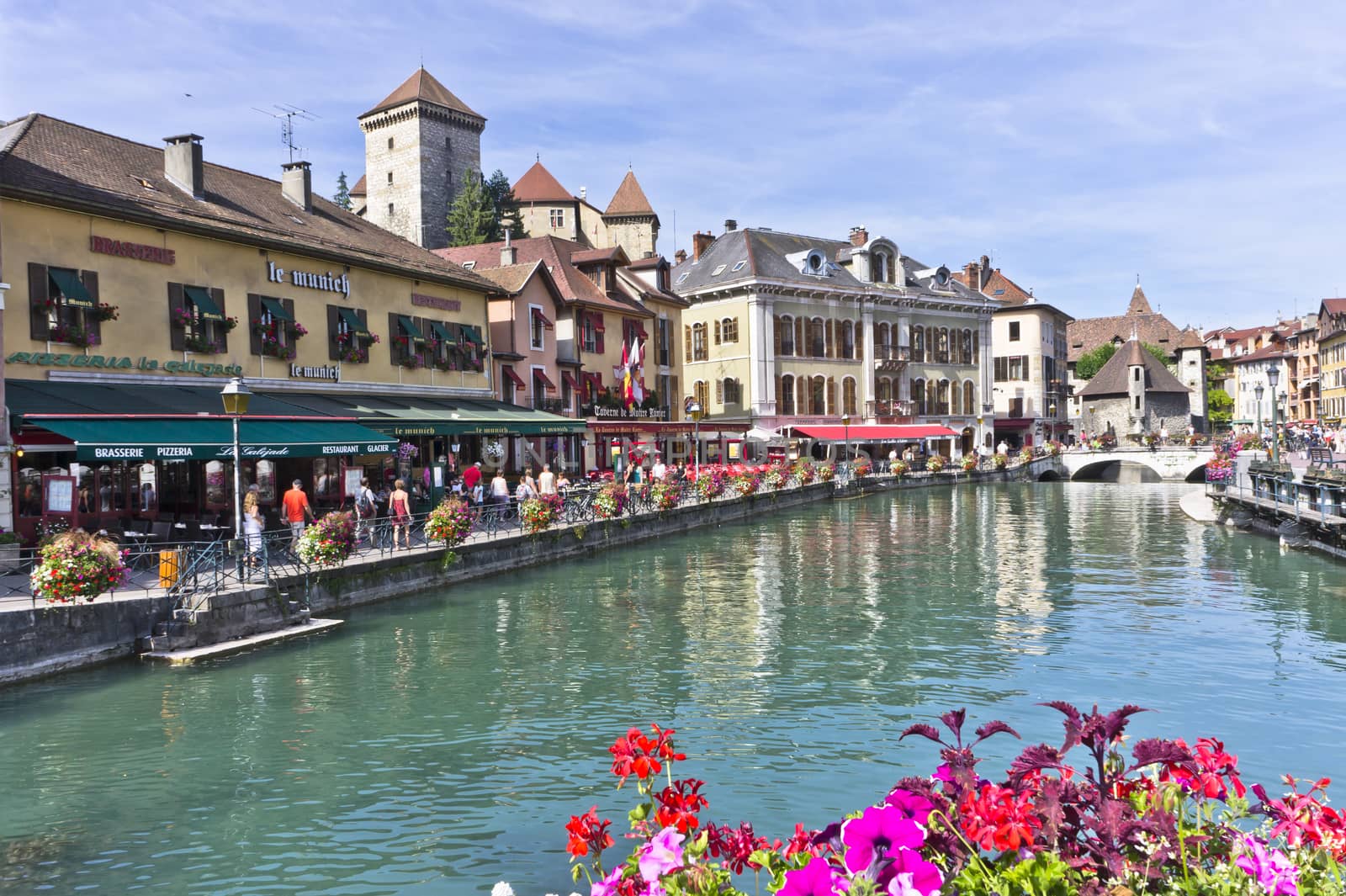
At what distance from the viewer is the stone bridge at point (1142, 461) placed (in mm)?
63781

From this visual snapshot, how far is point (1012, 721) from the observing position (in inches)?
444

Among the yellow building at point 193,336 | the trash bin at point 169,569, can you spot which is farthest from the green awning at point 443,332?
the trash bin at point 169,569

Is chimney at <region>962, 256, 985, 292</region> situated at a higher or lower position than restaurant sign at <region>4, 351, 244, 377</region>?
higher

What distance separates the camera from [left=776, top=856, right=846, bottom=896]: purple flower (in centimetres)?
304

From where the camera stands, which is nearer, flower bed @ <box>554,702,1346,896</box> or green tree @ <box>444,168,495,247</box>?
flower bed @ <box>554,702,1346,896</box>

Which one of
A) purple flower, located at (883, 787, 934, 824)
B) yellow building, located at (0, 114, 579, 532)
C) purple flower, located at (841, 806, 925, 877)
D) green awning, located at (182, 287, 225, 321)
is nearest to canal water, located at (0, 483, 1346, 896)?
purple flower, located at (883, 787, 934, 824)

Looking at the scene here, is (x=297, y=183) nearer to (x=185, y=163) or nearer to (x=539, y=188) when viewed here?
(x=185, y=163)

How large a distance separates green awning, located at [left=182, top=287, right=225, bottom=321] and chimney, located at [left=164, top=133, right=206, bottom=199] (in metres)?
3.25

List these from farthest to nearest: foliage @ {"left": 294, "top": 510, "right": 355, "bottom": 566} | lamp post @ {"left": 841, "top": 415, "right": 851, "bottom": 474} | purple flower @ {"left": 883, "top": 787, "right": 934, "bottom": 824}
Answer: lamp post @ {"left": 841, "top": 415, "right": 851, "bottom": 474} < foliage @ {"left": 294, "top": 510, "right": 355, "bottom": 566} < purple flower @ {"left": 883, "top": 787, "right": 934, "bottom": 824}

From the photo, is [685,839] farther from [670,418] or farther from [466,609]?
[670,418]

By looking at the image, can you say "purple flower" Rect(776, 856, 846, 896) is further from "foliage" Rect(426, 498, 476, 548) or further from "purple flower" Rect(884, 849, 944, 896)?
"foliage" Rect(426, 498, 476, 548)

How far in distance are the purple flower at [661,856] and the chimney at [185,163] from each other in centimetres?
2498

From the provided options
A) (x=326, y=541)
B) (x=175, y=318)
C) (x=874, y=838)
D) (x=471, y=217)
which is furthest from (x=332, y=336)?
(x=471, y=217)

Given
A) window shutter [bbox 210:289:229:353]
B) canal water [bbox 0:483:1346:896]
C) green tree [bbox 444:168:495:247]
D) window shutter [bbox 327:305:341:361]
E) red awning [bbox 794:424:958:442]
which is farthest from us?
green tree [bbox 444:168:495:247]
